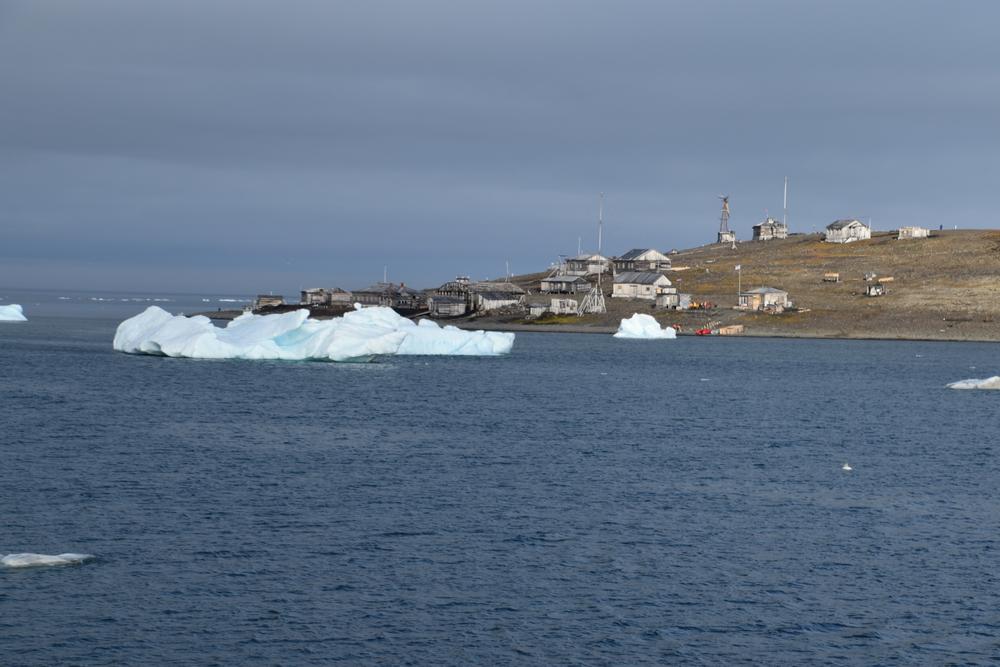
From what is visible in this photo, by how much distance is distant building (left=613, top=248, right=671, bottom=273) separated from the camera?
170 meters

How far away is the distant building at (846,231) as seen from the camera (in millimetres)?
181125

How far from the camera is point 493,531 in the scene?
31359mm

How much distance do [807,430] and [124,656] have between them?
38886 mm

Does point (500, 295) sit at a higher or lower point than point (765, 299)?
higher

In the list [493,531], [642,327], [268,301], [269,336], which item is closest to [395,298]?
[268,301]

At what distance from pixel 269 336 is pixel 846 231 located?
11896 centimetres

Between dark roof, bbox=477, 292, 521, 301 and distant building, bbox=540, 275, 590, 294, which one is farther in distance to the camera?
distant building, bbox=540, 275, 590, 294

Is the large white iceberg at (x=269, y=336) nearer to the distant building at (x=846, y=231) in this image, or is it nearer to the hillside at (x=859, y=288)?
the hillside at (x=859, y=288)

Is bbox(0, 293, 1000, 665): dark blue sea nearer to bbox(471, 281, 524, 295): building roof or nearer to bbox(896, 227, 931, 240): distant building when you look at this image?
bbox(471, 281, 524, 295): building roof

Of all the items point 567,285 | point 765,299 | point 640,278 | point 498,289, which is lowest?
point 765,299

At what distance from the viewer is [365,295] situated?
541 feet

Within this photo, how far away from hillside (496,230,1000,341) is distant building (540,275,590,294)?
8.20ft

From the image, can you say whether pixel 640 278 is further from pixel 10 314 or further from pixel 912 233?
pixel 10 314

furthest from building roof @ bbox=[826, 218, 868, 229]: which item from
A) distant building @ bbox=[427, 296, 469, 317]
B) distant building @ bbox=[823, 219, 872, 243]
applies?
distant building @ bbox=[427, 296, 469, 317]
